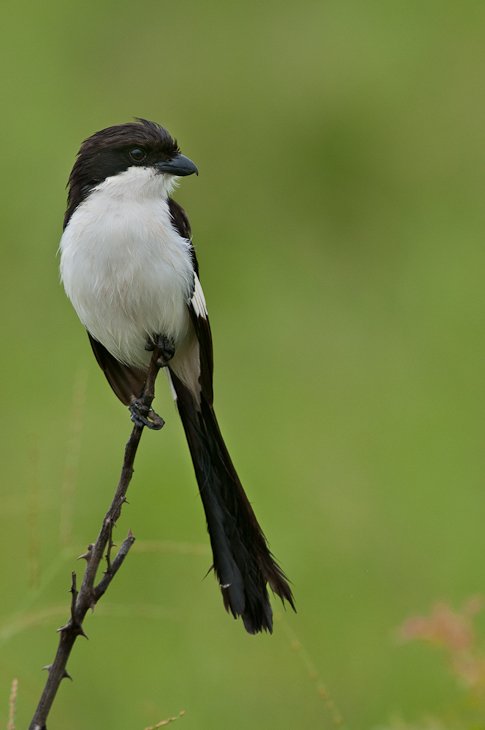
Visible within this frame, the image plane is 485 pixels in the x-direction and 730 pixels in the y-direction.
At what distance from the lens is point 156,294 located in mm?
2281

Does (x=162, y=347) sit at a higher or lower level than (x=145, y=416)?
higher

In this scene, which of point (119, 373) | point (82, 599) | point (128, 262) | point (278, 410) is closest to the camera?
point (82, 599)

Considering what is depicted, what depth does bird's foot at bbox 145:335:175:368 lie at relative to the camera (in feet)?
7.43

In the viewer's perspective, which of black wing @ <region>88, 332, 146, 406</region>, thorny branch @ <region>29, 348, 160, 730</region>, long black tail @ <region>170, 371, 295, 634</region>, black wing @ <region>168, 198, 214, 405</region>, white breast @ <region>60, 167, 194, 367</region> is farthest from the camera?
black wing @ <region>88, 332, 146, 406</region>

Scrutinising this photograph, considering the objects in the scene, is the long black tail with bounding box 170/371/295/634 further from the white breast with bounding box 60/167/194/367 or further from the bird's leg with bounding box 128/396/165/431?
the white breast with bounding box 60/167/194/367

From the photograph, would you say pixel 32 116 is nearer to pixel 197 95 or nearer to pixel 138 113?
pixel 138 113

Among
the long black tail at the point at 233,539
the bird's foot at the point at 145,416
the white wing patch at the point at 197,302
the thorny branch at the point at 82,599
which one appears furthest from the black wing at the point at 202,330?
the thorny branch at the point at 82,599

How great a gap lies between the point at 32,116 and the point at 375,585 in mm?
4334

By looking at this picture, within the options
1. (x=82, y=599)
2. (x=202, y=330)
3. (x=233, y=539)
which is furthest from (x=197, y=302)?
(x=82, y=599)

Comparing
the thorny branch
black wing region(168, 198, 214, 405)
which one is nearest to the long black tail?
black wing region(168, 198, 214, 405)

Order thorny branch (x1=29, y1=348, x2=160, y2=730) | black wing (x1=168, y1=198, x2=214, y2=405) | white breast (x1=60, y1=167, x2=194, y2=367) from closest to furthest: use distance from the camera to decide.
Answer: thorny branch (x1=29, y1=348, x2=160, y2=730), white breast (x1=60, y1=167, x2=194, y2=367), black wing (x1=168, y1=198, x2=214, y2=405)

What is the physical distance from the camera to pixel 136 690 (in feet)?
12.5

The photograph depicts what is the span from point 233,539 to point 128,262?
0.78m

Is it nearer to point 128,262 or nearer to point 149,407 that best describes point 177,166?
point 128,262
